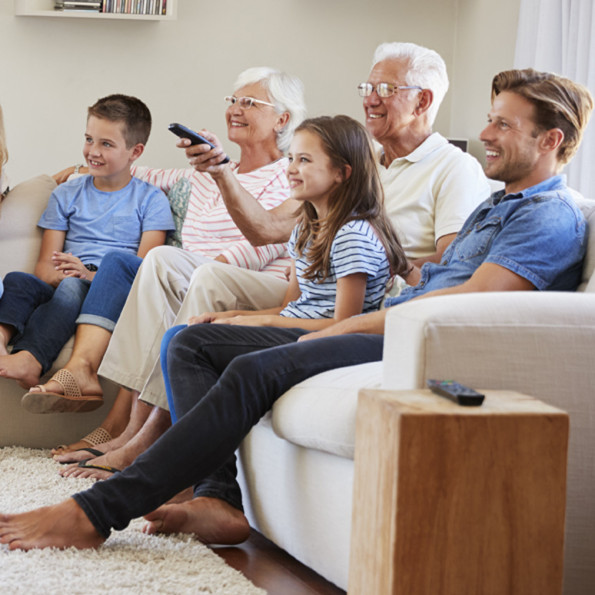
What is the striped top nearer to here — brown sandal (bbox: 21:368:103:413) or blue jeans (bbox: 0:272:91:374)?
blue jeans (bbox: 0:272:91:374)

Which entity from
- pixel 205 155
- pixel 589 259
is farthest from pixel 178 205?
pixel 589 259

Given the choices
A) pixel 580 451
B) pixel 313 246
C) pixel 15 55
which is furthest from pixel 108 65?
pixel 580 451

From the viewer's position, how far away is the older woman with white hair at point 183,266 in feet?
7.98

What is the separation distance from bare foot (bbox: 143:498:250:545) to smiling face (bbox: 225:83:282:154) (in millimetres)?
1638

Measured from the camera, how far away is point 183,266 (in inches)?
100

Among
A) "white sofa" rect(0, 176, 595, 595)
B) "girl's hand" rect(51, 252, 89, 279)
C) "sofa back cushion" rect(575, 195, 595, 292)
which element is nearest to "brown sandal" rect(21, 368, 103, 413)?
"girl's hand" rect(51, 252, 89, 279)

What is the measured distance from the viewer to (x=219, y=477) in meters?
1.77

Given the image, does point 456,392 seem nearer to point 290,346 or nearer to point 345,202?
point 290,346

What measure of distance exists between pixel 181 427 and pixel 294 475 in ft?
0.74

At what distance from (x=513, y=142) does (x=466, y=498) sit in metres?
0.95

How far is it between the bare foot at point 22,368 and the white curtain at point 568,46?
1.79m

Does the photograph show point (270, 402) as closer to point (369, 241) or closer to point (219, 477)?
point (219, 477)

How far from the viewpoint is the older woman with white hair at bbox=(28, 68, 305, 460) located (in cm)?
243

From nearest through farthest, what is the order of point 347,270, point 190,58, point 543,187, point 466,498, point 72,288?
point 466,498
point 543,187
point 347,270
point 72,288
point 190,58
